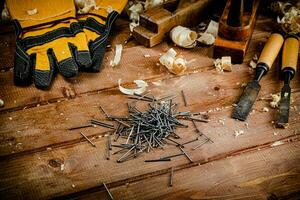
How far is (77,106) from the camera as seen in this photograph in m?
1.57

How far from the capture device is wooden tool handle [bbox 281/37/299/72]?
1626 millimetres

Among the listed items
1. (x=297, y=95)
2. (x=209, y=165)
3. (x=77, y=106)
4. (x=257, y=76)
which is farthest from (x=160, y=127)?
(x=297, y=95)

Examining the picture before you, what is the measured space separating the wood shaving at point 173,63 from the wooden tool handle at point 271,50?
33 cm

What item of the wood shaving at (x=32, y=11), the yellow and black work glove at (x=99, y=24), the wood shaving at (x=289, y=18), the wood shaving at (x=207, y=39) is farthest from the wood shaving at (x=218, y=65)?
the wood shaving at (x=32, y=11)

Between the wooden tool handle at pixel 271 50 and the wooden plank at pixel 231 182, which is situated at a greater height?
the wooden tool handle at pixel 271 50

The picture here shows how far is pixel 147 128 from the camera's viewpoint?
147 cm

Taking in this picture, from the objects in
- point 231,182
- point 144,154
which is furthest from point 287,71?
point 144,154

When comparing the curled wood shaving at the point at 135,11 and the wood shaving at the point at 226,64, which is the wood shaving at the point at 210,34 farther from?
the curled wood shaving at the point at 135,11

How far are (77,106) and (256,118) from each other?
0.71m

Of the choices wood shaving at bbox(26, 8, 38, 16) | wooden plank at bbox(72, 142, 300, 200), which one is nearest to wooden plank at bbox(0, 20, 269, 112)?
wood shaving at bbox(26, 8, 38, 16)

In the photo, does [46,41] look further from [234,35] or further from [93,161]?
[234,35]

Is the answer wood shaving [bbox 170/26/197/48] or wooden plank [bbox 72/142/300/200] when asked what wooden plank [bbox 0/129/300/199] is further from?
wood shaving [bbox 170/26/197/48]

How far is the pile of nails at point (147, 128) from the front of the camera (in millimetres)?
1416

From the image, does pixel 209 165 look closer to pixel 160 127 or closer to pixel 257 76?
pixel 160 127
